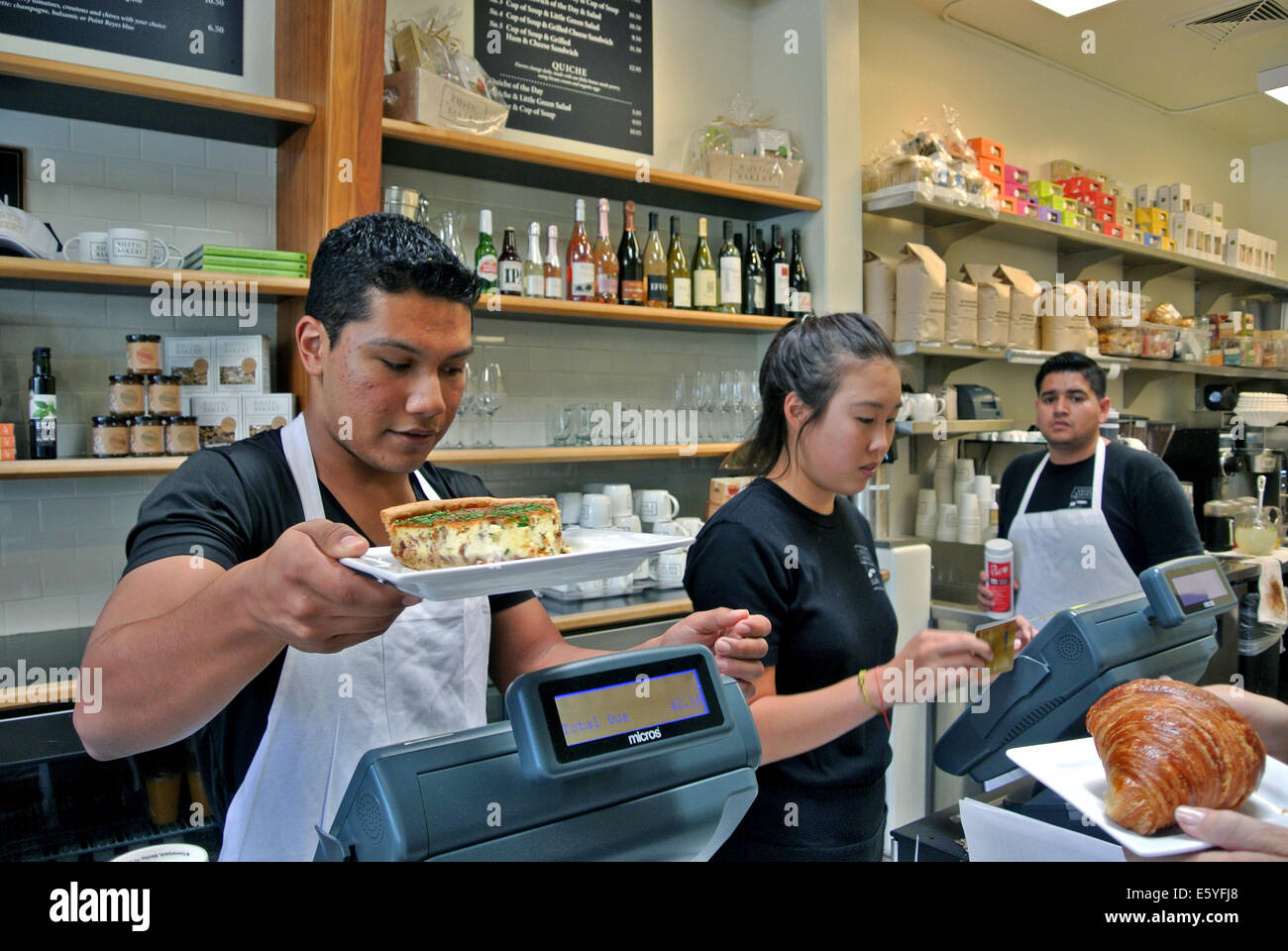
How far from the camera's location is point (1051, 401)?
3.25 meters

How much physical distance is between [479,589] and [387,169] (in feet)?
8.62

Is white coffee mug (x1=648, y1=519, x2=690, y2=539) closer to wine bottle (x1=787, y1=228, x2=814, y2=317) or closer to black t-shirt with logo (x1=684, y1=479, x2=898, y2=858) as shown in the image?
wine bottle (x1=787, y1=228, x2=814, y2=317)

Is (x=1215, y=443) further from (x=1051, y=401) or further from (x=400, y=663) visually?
(x=400, y=663)

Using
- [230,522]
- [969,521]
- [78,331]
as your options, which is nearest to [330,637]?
[230,522]

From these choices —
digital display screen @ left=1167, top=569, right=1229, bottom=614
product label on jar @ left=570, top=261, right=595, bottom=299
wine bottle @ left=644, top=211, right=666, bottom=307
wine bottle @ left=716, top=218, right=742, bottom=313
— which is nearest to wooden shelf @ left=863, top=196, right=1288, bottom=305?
wine bottle @ left=716, top=218, right=742, bottom=313

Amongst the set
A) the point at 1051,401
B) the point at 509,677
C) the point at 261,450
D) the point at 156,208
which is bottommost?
the point at 509,677

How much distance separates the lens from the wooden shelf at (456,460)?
230 cm

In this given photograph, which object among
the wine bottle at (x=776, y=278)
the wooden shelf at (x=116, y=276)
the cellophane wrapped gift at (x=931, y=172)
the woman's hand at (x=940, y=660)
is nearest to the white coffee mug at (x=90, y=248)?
the wooden shelf at (x=116, y=276)

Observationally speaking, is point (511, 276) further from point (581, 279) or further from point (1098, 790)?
point (1098, 790)

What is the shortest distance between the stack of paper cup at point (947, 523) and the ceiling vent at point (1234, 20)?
275 cm

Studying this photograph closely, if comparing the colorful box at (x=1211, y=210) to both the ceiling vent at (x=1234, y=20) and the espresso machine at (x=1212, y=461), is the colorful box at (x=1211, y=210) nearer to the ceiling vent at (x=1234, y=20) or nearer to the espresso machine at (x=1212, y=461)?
the ceiling vent at (x=1234, y=20)

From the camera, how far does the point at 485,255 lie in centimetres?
317

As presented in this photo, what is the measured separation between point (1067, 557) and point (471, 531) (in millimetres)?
2684

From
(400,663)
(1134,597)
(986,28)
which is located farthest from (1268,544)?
(400,663)
